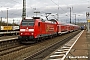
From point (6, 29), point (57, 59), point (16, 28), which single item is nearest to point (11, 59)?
point (57, 59)

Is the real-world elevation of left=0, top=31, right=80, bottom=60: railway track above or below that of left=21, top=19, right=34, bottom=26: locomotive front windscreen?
below

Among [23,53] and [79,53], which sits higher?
[79,53]

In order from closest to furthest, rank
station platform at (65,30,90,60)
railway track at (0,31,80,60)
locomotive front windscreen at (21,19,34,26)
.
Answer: station platform at (65,30,90,60) < railway track at (0,31,80,60) < locomotive front windscreen at (21,19,34,26)

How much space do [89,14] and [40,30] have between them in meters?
27.3

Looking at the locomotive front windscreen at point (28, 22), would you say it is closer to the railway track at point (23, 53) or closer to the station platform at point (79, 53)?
the railway track at point (23, 53)

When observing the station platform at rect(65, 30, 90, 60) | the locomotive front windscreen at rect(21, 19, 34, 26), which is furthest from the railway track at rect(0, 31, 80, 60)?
the locomotive front windscreen at rect(21, 19, 34, 26)

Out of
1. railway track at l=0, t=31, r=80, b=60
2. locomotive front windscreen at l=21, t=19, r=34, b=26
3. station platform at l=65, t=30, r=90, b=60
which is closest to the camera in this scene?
station platform at l=65, t=30, r=90, b=60

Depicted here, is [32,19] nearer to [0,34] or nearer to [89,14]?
[0,34]

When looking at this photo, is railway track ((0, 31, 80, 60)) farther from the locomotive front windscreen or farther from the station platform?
the locomotive front windscreen

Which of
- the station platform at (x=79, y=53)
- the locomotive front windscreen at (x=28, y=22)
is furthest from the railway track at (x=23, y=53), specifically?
the locomotive front windscreen at (x=28, y=22)

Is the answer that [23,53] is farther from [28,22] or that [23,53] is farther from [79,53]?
[28,22]

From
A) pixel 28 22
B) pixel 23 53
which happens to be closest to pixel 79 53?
pixel 23 53

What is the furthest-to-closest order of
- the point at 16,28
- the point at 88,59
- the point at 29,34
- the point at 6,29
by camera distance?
the point at 16,28 → the point at 6,29 → the point at 29,34 → the point at 88,59

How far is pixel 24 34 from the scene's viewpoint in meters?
25.5
